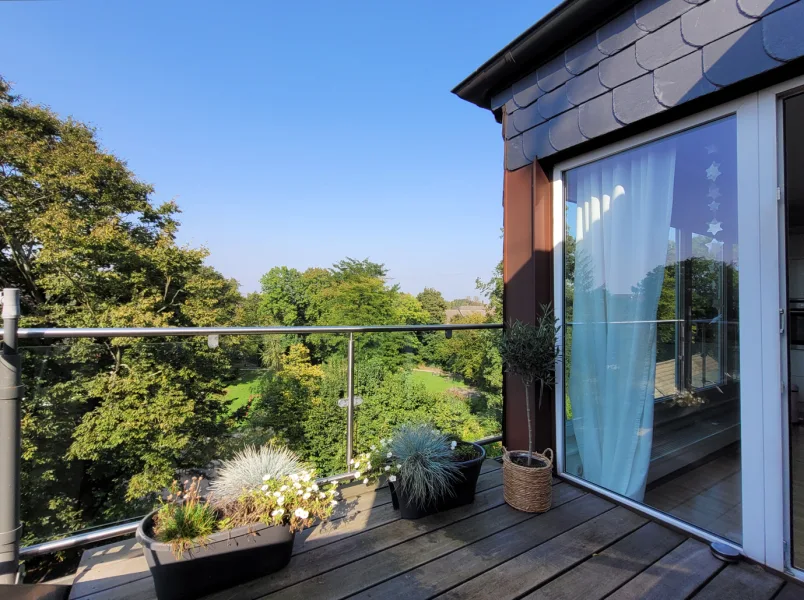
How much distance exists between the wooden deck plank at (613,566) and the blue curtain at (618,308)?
312mm

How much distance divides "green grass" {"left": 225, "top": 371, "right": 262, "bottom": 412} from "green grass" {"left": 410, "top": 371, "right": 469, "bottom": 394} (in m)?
1.49

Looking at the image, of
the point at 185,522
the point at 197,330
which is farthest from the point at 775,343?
the point at 197,330

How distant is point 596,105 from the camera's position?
208 cm

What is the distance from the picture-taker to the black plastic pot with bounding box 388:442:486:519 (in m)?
1.95

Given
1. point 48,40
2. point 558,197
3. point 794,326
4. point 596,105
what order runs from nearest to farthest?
point 794,326 < point 596,105 < point 558,197 < point 48,40

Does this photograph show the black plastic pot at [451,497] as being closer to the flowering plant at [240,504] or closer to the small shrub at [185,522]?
the flowering plant at [240,504]

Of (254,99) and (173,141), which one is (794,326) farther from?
(173,141)

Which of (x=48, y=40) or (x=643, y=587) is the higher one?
(x=48, y=40)

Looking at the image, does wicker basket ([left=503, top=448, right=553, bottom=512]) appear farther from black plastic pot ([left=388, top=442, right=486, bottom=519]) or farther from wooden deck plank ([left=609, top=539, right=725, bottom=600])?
wooden deck plank ([left=609, top=539, right=725, bottom=600])

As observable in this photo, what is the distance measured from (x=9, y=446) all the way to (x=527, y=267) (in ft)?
8.64

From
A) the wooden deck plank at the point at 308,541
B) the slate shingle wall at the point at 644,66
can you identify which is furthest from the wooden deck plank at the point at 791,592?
the slate shingle wall at the point at 644,66

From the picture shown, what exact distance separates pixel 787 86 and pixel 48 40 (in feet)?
22.3

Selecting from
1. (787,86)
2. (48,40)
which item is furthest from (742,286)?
(48,40)

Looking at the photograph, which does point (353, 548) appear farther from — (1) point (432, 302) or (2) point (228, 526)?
(1) point (432, 302)
